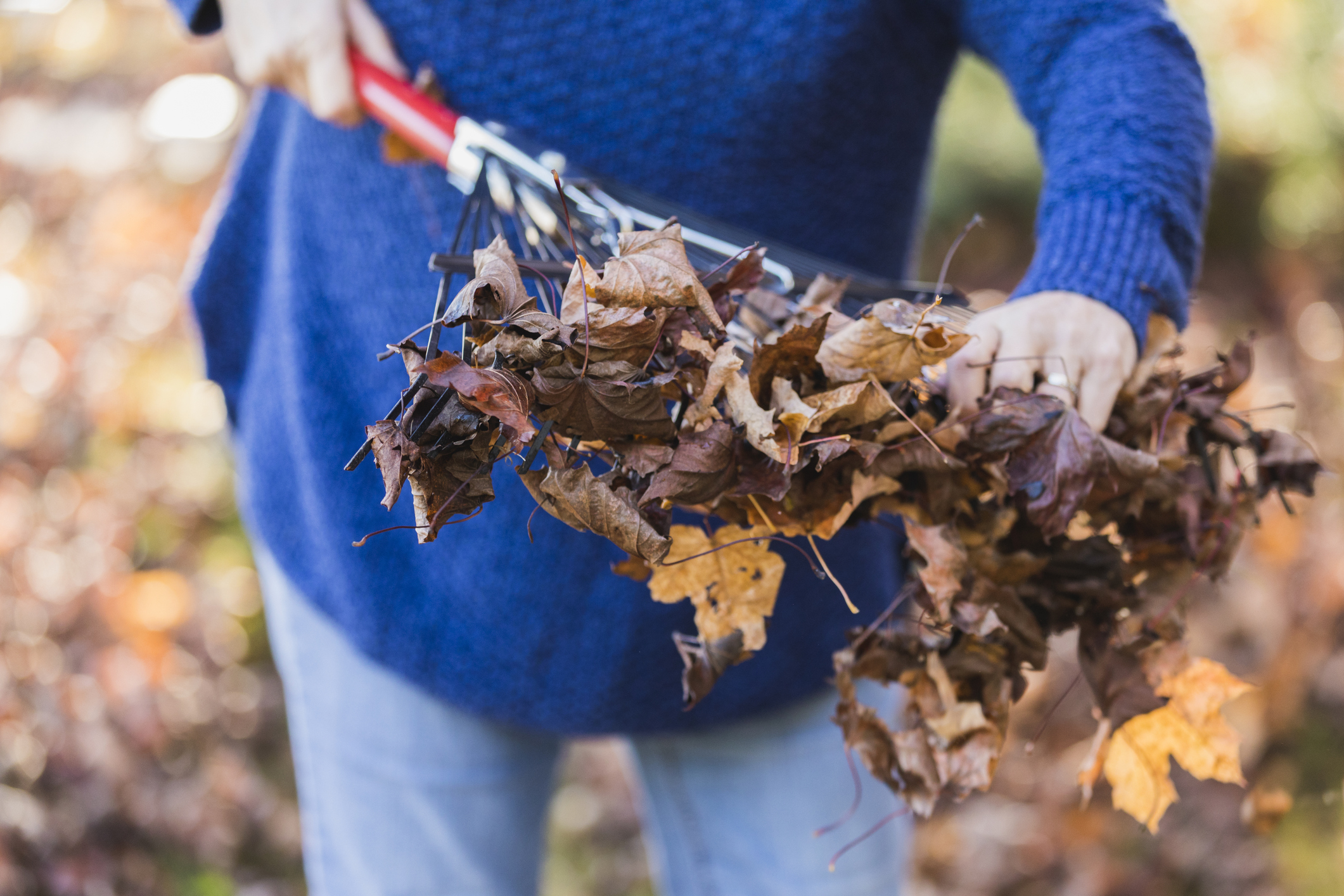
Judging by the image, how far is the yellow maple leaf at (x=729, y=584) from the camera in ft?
2.08

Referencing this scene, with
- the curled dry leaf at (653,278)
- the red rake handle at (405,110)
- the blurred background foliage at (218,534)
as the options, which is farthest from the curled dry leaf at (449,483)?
the blurred background foliage at (218,534)

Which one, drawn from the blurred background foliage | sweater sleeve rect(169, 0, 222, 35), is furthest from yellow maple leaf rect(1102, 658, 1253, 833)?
the blurred background foliage

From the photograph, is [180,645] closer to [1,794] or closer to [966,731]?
[1,794]

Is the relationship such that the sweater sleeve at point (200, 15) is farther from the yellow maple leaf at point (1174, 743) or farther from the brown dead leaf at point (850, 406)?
the yellow maple leaf at point (1174, 743)

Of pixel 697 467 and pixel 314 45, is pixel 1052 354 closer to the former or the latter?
pixel 697 467

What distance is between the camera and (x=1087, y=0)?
74cm

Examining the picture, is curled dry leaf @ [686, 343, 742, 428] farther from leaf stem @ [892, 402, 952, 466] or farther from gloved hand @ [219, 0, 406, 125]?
gloved hand @ [219, 0, 406, 125]

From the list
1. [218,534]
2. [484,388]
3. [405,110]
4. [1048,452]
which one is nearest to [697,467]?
[484,388]

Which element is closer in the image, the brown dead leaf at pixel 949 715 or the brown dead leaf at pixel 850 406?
the brown dead leaf at pixel 850 406

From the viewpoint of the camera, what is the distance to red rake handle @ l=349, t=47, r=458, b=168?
2.67ft

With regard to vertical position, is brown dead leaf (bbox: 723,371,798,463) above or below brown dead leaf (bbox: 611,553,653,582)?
above

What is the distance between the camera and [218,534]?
259 cm

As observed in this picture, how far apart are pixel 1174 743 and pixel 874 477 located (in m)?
0.34

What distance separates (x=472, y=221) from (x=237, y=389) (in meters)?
0.45
